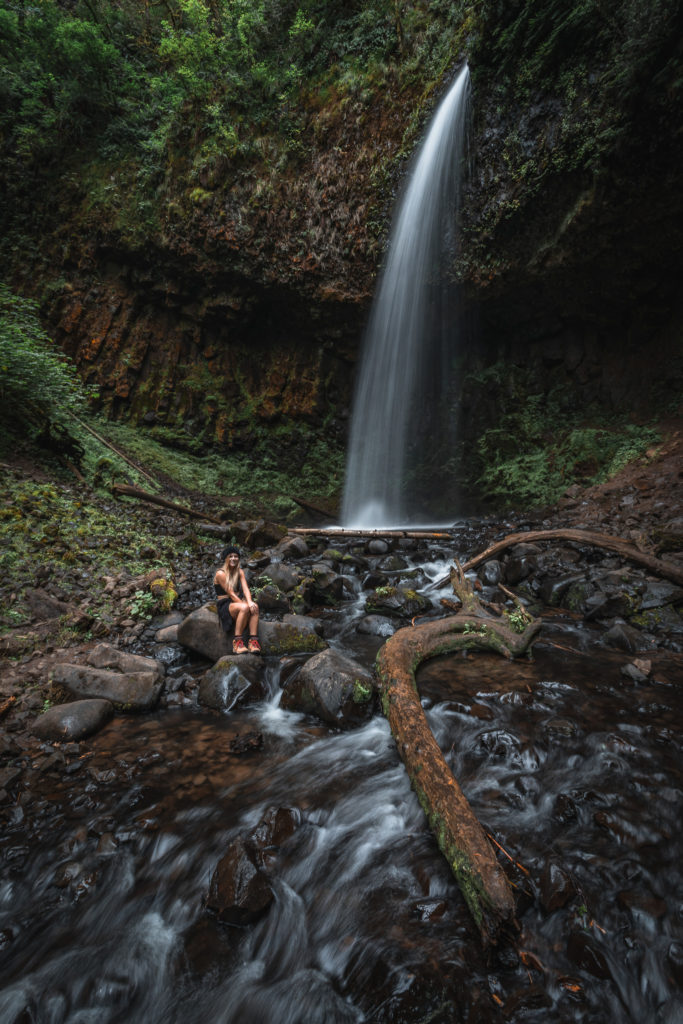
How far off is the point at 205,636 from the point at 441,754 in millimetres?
2742

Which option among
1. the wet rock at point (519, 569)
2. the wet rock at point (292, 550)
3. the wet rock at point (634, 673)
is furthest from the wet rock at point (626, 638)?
the wet rock at point (292, 550)

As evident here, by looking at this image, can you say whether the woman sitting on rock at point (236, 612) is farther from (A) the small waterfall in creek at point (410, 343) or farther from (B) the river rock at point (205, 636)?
(A) the small waterfall in creek at point (410, 343)

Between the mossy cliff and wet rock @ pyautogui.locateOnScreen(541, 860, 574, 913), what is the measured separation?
11.0 meters

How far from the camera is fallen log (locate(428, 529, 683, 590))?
5086 millimetres

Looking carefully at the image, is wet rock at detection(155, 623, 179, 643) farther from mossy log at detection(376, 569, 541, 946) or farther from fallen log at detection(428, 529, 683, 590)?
fallen log at detection(428, 529, 683, 590)

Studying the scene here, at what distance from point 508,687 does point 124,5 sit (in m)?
27.2

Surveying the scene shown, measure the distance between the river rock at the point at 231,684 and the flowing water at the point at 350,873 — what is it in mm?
206

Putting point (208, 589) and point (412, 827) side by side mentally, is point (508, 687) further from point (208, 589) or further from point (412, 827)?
point (208, 589)

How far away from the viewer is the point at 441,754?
249cm

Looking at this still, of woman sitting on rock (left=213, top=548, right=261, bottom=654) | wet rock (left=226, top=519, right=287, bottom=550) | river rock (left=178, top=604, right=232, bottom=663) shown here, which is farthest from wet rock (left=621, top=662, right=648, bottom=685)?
wet rock (left=226, top=519, right=287, bottom=550)

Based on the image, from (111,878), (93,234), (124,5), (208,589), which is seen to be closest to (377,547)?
(208,589)

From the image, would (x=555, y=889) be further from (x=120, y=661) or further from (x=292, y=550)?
(x=292, y=550)

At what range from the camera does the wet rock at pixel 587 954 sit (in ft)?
5.49

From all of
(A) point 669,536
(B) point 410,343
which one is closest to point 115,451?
(B) point 410,343
